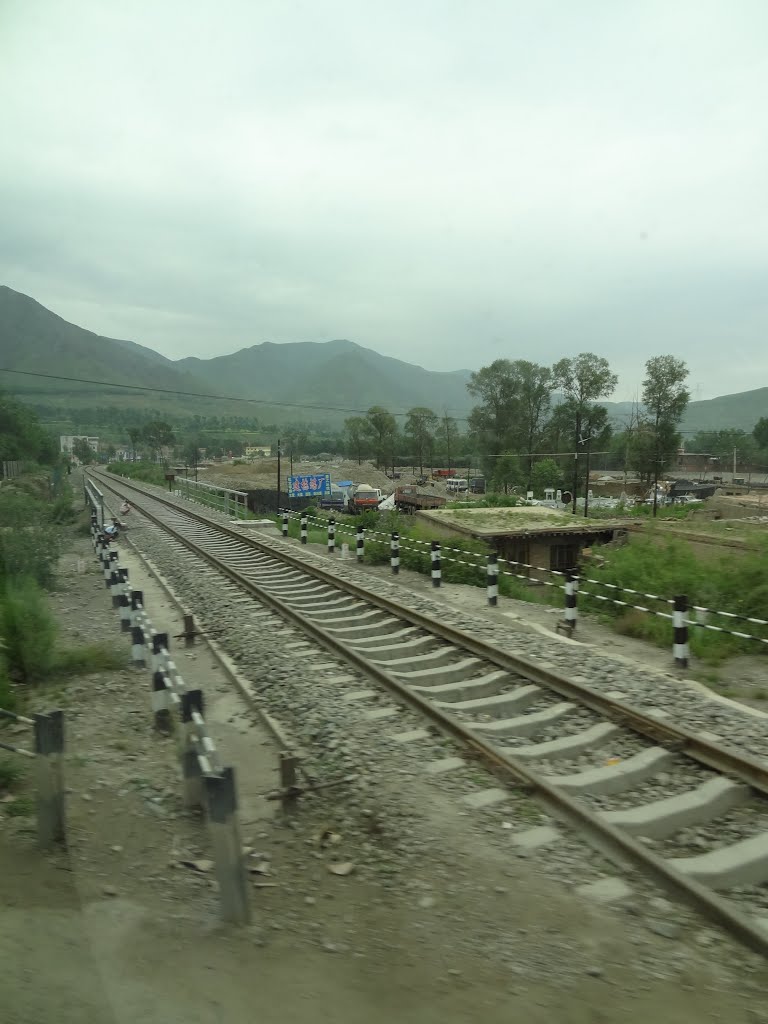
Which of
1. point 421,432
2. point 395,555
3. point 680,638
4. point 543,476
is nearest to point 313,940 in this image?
point 680,638

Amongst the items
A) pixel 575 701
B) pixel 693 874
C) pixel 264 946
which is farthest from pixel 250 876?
pixel 575 701

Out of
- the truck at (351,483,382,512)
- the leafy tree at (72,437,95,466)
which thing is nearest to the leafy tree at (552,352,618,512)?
the truck at (351,483,382,512)

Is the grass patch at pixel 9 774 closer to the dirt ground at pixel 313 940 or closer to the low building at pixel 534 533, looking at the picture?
the dirt ground at pixel 313 940

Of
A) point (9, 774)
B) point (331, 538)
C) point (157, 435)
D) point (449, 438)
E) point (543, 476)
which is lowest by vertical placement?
point (9, 774)

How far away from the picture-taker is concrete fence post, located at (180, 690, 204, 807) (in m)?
4.95

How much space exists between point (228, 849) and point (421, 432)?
326 ft

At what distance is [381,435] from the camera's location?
96.9 m

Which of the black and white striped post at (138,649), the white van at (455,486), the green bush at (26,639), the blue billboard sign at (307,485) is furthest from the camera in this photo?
the white van at (455,486)

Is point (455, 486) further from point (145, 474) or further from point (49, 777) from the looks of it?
point (49, 777)

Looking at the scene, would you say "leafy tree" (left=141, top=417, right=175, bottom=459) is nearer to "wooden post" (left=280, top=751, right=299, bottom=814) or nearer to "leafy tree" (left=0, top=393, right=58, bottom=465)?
"leafy tree" (left=0, top=393, right=58, bottom=465)

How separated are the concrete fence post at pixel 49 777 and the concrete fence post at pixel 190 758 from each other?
0.86 m

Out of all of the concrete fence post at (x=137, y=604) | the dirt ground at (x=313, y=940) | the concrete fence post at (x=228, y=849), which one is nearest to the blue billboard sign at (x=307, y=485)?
the concrete fence post at (x=137, y=604)

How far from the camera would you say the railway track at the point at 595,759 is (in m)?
4.16

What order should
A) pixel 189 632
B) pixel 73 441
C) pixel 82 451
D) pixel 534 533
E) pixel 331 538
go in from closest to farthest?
pixel 189 632, pixel 331 538, pixel 534 533, pixel 73 441, pixel 82 451
